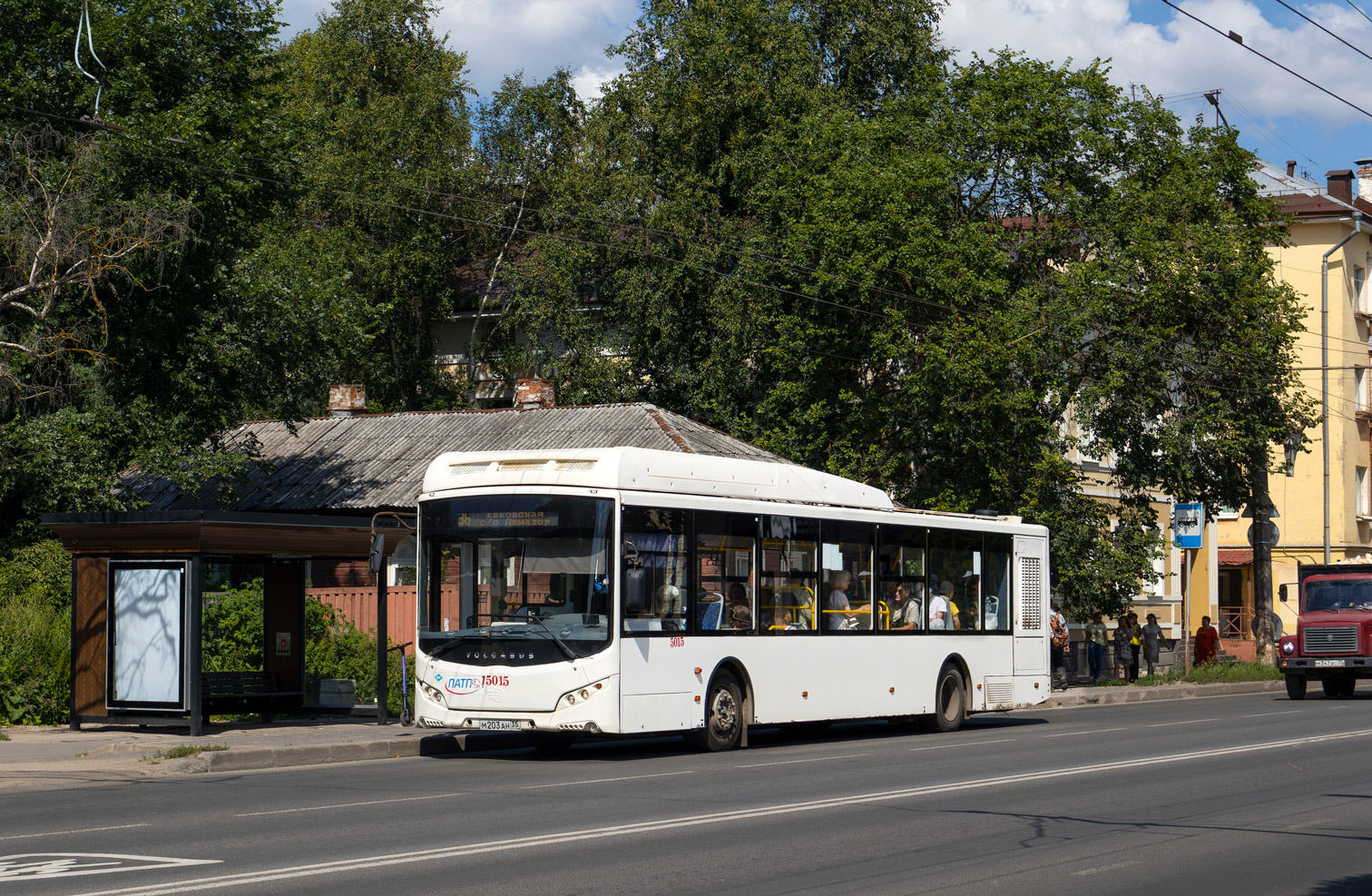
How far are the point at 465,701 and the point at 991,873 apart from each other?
811 centimetres

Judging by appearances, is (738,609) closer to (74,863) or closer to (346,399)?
(74,863)

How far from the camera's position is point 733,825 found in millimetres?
10422

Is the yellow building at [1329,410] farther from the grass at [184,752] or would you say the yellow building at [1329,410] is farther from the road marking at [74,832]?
the road marking at [74,832]

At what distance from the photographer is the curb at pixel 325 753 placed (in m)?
14.9

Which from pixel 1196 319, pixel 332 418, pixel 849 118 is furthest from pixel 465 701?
pixel 332 418

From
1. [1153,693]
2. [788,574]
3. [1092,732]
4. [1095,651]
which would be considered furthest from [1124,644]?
[788,574]

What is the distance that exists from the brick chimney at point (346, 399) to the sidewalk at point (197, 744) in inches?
936

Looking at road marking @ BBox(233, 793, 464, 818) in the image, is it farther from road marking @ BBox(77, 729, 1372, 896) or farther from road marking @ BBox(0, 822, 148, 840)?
road marking @ BBox(77, 729, 1372, 896)

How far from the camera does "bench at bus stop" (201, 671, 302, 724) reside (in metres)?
19.0

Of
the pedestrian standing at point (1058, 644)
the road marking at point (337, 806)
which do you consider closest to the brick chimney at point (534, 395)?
the pedestrian standing at point (1058, 644)

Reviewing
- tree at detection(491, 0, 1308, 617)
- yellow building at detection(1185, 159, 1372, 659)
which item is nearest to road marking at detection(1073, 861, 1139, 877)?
tree at detection(491, 0, 1308, 617)

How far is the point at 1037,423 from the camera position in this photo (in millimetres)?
30594

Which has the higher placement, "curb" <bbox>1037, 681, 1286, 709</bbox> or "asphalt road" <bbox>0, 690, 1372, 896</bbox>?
"asphalt road" <bbox>0, 690, 1372, 896</bbox>

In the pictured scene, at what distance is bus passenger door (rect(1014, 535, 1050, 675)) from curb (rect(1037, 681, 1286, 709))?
17.5ft
